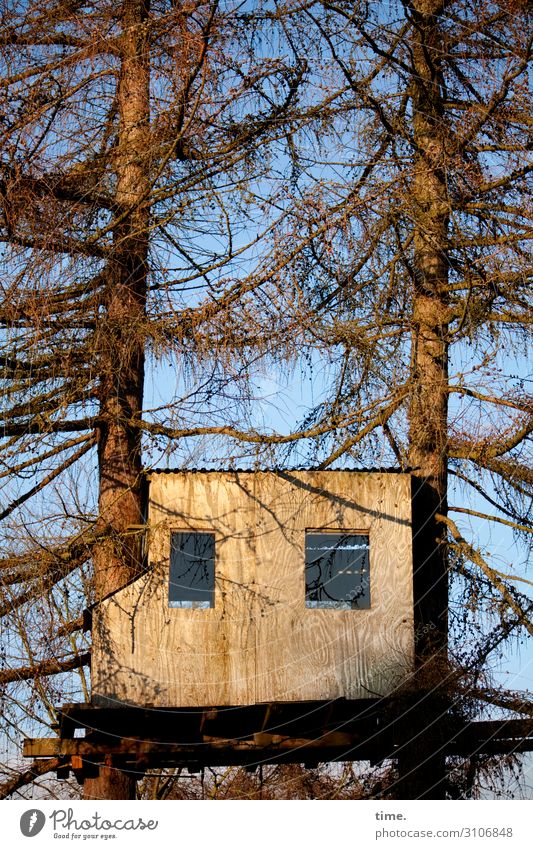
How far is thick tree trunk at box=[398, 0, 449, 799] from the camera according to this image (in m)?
9.46

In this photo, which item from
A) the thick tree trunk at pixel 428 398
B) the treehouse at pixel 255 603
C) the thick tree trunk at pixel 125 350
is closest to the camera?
the treehouse at pixel 255 603

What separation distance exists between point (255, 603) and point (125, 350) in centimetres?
253

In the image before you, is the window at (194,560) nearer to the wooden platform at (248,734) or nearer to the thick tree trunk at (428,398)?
the wooden platform at (248,734)

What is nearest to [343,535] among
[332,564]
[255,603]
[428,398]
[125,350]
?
[332,564]

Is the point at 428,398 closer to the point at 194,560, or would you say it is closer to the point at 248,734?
the point at 194,560

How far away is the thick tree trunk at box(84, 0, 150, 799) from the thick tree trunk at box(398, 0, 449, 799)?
97.5 inches

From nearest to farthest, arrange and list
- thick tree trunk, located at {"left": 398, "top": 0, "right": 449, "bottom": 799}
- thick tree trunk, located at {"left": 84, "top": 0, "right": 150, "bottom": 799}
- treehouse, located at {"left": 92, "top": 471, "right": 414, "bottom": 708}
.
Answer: treehouse, located at {"left": 92, "top": 471, "right": 414, "bottom": 708} → thick tree trunk, located at {"left": 398, "top": 0, "right": 449, "bottom": 799} → thick tree trunk, located at {"left": 84, "top": 0, "right": 150, "bottom": 799}

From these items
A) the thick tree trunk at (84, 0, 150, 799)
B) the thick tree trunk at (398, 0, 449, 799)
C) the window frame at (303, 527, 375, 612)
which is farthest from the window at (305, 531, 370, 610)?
the thick tree trunk at (84, 0, 150, 799)

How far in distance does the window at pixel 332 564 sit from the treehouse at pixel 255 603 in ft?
0.10

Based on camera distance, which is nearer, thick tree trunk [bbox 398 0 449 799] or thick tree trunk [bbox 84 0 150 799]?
thick tree trunk [bbox 398 0 449 799]

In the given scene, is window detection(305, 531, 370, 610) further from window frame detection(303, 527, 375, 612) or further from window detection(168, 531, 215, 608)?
window detection(168, 531, 215, 608)

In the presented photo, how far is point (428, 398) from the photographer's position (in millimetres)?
10500

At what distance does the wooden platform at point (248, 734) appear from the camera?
Result: 30.0 feet

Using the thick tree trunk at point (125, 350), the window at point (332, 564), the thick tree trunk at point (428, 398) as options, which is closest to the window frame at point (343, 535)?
the window at point (332, 564)
